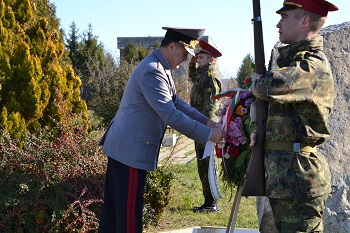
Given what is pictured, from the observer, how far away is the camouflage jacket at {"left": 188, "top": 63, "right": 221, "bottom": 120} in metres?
7.34

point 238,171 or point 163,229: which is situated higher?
point 238,171

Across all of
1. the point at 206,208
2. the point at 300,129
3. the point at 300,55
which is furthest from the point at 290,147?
the point at 206,208

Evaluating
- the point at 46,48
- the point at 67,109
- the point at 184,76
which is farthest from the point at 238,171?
the point at 184,76

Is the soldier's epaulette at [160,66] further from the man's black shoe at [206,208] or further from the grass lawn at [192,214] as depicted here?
the man's black shoe at [206,208]

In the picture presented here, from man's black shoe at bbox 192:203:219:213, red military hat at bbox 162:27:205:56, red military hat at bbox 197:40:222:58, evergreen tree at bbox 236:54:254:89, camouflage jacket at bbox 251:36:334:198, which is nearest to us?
camouflage jacket at bbox 251:36:334:198

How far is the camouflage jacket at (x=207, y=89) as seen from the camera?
734 cm

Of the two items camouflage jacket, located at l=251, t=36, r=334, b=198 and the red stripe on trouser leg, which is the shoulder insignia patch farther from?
the red stripe on trouser leg

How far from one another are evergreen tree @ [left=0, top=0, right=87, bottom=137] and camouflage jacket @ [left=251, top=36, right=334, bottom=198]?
13.3 feet

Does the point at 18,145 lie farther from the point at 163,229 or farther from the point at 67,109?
the point at 163,229

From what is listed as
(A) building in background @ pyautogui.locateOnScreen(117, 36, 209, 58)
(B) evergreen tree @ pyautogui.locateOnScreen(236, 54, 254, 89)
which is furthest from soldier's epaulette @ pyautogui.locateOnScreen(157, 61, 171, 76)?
(A) building in background @ pyautogui.locateOnScreen(117, 36, 209, 58)

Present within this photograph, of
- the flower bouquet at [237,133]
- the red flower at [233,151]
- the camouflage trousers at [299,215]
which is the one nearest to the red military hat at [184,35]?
the flower bouquet at [237,133]

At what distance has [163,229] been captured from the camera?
6.69m

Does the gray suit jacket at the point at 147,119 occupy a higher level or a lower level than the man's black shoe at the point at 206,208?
higher

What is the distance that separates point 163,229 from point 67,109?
2.07 metres
